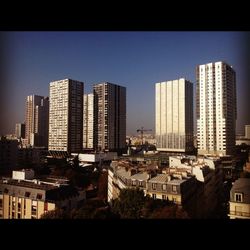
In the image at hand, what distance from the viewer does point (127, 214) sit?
14.8 feet

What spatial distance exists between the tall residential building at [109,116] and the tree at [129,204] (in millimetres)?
10399

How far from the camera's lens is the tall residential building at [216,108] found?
13617 mm

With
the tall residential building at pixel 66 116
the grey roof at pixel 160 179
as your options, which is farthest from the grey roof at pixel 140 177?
the tall residential building at pixel 66 116

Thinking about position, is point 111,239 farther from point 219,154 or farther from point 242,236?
point 219,154

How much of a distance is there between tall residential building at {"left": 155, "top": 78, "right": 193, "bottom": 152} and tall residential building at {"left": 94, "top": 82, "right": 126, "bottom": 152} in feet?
9.31

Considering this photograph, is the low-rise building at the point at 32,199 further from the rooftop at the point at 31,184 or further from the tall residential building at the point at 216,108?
the tall residential building at the point at 216,108

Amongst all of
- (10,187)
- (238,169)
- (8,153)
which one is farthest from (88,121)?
(10,187)

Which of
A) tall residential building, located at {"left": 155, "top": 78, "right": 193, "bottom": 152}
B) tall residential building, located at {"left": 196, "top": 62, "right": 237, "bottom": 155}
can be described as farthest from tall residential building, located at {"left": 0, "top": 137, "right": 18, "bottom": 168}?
tall residential building, located at {"left": 155, "top": 78, "right": 193, "bottom": 152}

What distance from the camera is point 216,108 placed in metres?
13.9
